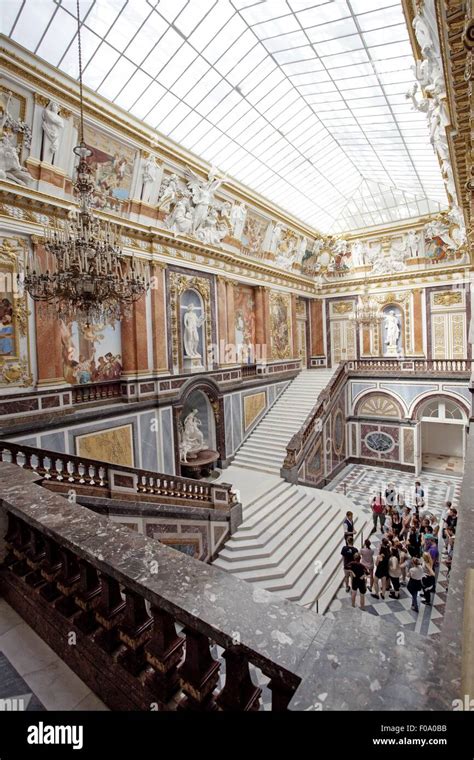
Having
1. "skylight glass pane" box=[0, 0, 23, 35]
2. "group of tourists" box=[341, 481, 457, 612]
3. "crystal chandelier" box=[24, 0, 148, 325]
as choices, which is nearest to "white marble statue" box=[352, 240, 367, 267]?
"group of tourists" box=[341, 481, 457, 612]

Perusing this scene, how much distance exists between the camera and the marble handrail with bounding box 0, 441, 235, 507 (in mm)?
6398

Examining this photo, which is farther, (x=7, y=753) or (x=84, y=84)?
(x=84, y=84)

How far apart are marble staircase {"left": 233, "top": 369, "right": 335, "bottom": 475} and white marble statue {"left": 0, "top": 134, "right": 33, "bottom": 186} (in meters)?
11.0

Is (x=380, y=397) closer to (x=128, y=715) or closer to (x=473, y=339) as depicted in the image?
(x=473, y=339)

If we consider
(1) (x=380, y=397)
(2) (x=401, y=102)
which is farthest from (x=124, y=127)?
(1) (x=380, y=397)

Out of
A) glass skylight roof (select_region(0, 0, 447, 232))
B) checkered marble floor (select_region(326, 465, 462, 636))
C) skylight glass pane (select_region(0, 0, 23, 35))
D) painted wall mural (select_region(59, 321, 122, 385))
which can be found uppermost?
glass skylight roof (select_region(0, 0, 447, 232))

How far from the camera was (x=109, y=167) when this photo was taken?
10242 millimetres

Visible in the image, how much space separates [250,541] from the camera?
32.4 ft

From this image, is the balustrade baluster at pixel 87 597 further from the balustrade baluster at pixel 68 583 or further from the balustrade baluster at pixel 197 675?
the balustrade baluster at pixel 197 675

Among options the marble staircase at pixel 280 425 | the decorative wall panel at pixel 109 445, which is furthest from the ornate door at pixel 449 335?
the decorative wall panel at pixel 109 445

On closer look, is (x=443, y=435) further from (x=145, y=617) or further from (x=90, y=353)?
(x=145, y=617)

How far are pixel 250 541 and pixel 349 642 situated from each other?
8984 millimetres

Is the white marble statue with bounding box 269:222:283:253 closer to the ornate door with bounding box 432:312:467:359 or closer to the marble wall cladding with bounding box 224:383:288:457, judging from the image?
the marble wall cladding with bounding box 224:383:288:457

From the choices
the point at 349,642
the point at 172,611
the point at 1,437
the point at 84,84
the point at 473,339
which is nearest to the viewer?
the point at 349,642
